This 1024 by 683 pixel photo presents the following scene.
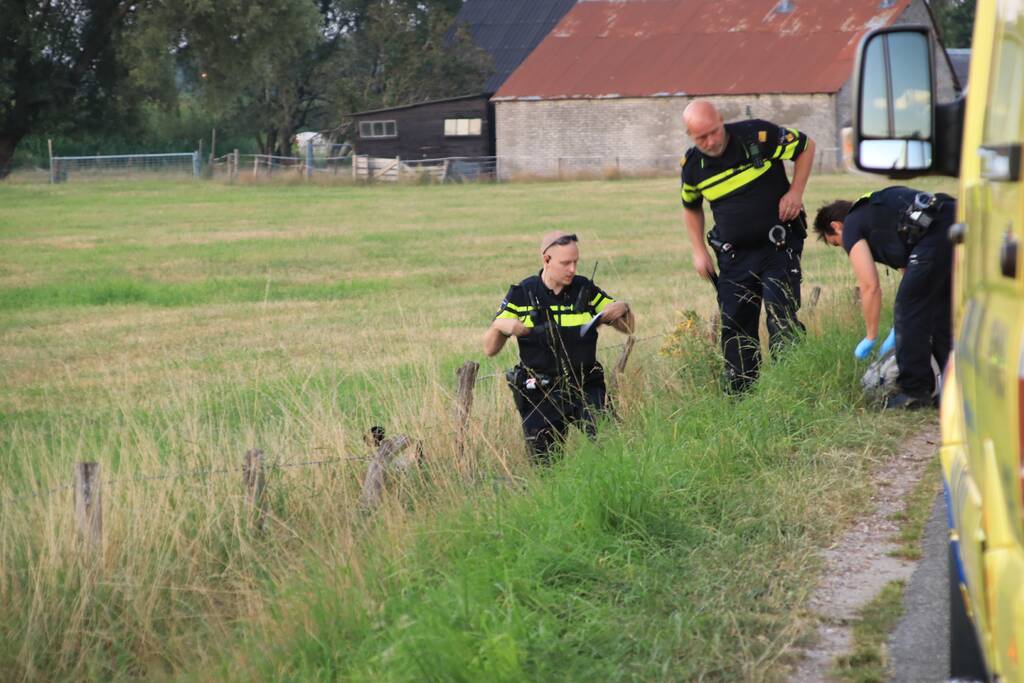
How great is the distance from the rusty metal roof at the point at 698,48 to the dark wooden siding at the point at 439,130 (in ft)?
8.46

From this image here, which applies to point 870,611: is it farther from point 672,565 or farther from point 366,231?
point 366,231

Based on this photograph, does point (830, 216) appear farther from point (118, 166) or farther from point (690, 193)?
point (118, 166)

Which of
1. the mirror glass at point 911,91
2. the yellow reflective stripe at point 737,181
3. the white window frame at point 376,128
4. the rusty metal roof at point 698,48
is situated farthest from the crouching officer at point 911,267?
the white window frame at point 376,128

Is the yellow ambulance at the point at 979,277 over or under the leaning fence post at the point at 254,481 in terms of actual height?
over

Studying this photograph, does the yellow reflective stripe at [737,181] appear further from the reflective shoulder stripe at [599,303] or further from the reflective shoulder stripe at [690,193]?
the reflective shoulder stripe at [599,303]

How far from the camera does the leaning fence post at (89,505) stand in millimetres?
6188

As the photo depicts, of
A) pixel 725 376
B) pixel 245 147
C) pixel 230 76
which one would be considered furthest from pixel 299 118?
pixel 725 376

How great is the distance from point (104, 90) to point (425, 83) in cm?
1911

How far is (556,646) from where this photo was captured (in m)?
4.68

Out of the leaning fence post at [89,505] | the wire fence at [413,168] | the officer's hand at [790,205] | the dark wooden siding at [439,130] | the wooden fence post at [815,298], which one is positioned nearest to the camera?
the leaning fence post at [89,505]

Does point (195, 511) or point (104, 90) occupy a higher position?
point (104, 90)

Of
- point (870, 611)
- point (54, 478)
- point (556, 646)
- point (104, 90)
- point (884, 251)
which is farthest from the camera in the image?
point (104, 90)

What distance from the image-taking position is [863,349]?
8500mm

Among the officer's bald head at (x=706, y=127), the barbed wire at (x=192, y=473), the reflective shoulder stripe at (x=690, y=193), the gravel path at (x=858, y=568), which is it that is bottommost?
the gravel path at (x=858, y=568)
